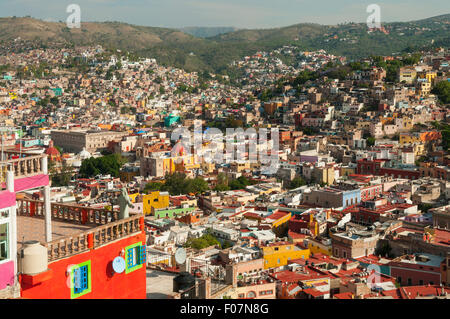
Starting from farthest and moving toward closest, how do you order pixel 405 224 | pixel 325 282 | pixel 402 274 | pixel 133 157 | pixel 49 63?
pixel 49 63 → pixel 133 157 → pixel 405 224 → pixel 402 274 → pixel 325 282

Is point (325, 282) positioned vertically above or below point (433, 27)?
below

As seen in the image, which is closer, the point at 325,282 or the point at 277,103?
the point at 325,282

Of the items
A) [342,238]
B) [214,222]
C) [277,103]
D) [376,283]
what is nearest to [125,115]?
[277,103]

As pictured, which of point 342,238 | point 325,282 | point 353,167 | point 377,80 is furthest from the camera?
point 377,80

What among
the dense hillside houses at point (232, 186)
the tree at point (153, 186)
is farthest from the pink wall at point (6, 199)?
the tree at point (153, 186)

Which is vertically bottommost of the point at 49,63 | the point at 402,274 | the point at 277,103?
the point at 402,274

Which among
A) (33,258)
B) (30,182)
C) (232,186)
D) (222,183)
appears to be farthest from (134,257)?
(222,183)

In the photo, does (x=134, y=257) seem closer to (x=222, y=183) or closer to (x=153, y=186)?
(x=153, y=186)

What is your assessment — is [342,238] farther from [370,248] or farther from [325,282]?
[325,282]
